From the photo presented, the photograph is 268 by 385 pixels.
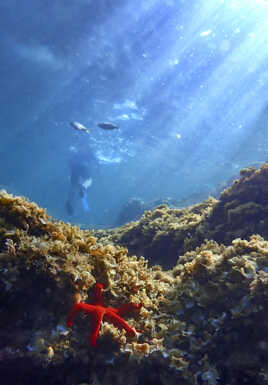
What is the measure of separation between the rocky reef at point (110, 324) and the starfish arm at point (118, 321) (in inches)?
2.6

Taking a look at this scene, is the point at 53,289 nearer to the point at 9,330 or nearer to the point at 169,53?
the point at 9,330

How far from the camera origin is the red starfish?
7.43 feet

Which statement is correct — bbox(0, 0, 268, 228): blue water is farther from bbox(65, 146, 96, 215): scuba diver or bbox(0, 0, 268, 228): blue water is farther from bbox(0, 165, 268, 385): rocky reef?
bbox(0, 165, 268, 385): rocky reef

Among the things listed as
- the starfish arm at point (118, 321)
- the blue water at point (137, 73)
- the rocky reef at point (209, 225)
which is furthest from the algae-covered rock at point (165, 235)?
the blue water at point (137, 73)

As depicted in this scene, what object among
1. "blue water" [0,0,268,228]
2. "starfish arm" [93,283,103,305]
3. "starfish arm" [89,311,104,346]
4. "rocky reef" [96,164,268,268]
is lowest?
"starfish arm" [89,311,104,346]

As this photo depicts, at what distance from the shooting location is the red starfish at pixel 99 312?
89.2 inches

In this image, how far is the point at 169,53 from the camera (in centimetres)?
1445

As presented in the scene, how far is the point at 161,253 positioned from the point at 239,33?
45.2ft

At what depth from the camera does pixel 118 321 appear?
8.05ft

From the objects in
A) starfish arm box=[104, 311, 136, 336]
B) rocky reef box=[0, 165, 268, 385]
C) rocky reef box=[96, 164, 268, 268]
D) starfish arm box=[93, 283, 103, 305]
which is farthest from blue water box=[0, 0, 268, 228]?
starfish arm box=[104, 311, 136, 336]

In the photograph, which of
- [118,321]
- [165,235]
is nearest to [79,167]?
[165,235]

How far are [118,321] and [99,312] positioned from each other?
0.26 metres

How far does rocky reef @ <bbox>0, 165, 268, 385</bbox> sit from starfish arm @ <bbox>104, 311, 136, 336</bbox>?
67 mm

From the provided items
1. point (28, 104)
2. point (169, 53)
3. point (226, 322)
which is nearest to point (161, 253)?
point (226, 322)
